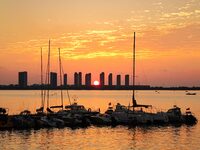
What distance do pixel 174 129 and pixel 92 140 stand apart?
709 inches

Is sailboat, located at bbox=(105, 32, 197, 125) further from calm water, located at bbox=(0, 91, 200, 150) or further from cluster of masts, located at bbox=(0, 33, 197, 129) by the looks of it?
calm water, located at bbox=(0, 91, 200, 150)

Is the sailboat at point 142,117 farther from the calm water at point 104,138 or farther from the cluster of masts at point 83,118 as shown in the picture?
the calm water at point 104,138

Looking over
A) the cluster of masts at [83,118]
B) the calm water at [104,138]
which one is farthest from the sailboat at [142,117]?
the calm water at [104,138]

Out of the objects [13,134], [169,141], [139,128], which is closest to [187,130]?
[139,128]

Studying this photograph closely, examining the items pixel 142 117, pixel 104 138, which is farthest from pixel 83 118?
pixel 104 138

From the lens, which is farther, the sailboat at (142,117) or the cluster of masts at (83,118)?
the sailboat at (142,117)

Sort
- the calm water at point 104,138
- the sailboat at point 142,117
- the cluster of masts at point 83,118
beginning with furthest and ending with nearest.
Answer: the sailboat at point 142,117
the cluster of masts at point 83,118
the calm water at point 104,138

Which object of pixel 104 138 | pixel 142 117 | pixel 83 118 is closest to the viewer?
pixel 104 138

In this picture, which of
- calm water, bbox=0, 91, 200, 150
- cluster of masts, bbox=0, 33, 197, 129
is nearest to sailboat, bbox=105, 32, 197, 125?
cluster of masts, bbox=0, 33, 197, 129

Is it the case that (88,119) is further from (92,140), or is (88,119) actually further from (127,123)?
(92,140)

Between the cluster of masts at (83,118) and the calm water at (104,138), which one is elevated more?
the cluster of masts at (83,118)

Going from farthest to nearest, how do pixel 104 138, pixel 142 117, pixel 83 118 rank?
pixel 142 117
pixel 83 118
pixel 104 138

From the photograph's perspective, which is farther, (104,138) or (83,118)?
(83,118)

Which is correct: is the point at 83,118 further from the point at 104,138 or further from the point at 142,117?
the point at 104,138
